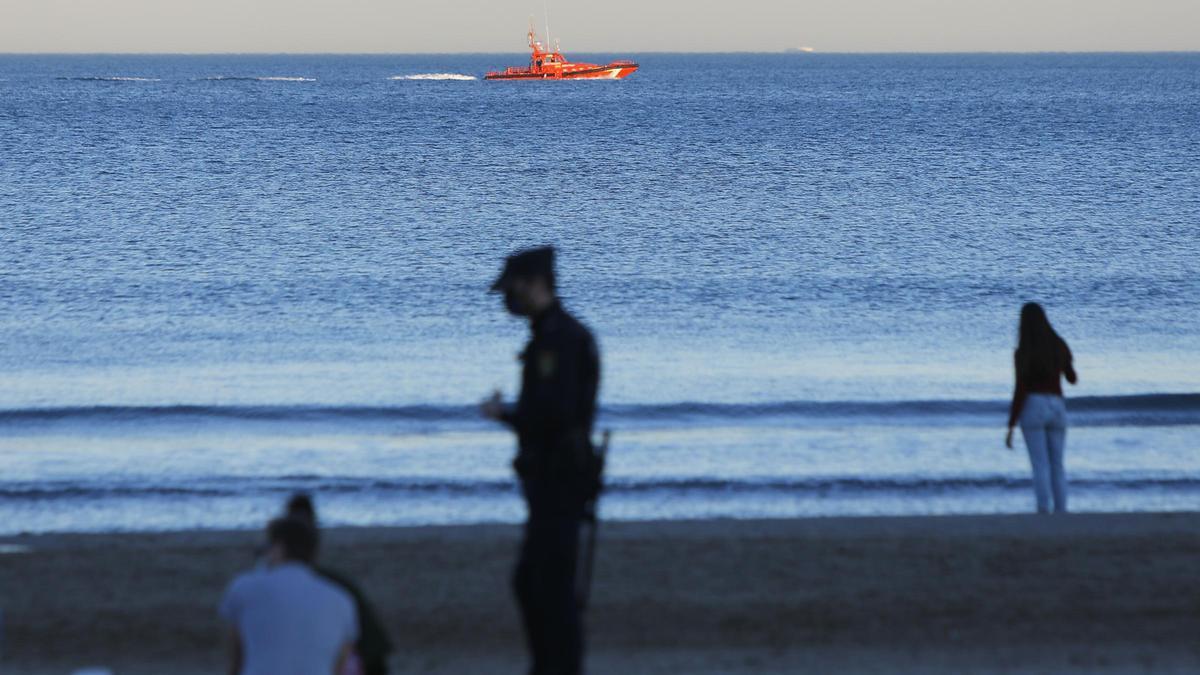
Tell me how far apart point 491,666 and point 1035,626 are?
2.80 metres

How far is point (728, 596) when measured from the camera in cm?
834

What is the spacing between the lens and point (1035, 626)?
25.7 feet

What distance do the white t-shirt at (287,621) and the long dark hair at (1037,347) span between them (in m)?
6.37

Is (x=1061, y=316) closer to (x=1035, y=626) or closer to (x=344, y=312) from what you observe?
(x=344, y=312)

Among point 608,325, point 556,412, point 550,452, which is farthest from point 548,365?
point 608,325

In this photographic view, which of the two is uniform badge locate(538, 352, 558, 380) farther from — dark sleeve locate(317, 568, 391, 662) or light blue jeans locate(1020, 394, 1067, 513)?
light blue jeans locate(1020, 394, 1067, 513)

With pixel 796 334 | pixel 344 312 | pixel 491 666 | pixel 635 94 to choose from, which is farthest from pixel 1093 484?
pixel 635 94

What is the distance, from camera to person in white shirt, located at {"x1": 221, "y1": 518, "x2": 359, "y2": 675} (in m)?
4.84

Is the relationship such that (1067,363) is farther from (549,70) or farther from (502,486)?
(549,70)

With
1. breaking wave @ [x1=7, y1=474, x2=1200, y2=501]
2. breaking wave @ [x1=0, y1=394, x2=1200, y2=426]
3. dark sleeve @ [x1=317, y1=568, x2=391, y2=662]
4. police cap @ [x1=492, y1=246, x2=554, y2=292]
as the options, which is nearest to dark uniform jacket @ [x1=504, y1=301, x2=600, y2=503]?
police cap @ [x1=492, y1=246, x2=554, y2=292]

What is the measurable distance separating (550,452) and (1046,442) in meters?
5.52

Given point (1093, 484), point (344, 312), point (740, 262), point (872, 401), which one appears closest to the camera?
point (1093, 484)

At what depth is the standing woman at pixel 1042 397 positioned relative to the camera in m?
10.1

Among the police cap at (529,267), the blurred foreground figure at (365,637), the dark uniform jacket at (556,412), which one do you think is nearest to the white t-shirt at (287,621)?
the blurred foreground figure at (365,637)
